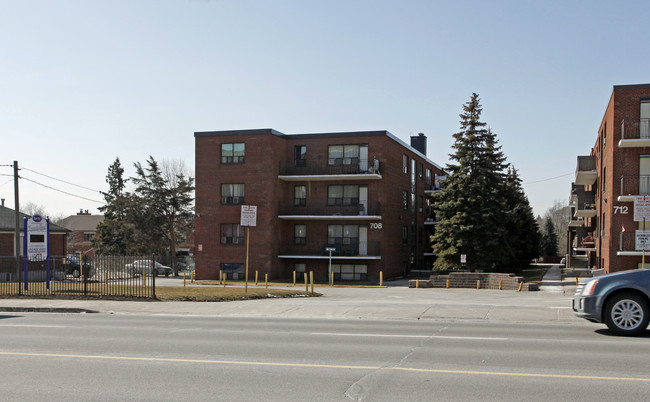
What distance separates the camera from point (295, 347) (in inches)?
425

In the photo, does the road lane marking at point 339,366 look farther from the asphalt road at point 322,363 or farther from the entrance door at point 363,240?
the entrance door at point 363,240

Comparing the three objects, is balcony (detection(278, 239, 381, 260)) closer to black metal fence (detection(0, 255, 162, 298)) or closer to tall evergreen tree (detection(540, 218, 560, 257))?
black metal fence (detection(0, 255, 162, 298))

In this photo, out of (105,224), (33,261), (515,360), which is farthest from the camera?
(105,224)

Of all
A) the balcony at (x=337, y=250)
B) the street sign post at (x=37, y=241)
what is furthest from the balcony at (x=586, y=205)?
the street sign post at (x=37, y=241)

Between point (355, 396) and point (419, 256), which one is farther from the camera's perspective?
point (419, 256)

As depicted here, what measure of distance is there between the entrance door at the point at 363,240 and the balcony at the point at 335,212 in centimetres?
86

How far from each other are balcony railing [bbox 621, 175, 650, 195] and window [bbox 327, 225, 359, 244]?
17914mm

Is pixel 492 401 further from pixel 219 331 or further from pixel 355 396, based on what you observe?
pixel 219 331

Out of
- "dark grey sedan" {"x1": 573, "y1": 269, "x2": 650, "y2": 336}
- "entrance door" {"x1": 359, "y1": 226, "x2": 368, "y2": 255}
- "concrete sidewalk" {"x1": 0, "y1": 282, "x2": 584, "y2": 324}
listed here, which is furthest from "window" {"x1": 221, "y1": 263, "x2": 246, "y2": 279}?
"dark grey sedan" {"x1": 573, "y1": 269, "x2": 650, "y2": 336}

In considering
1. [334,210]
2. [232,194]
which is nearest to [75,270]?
[232,194]

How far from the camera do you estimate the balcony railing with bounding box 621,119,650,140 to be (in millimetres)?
30125

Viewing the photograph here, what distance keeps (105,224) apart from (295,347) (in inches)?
2723

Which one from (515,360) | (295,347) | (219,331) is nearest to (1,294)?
(219,331)

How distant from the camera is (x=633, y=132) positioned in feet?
99.4
